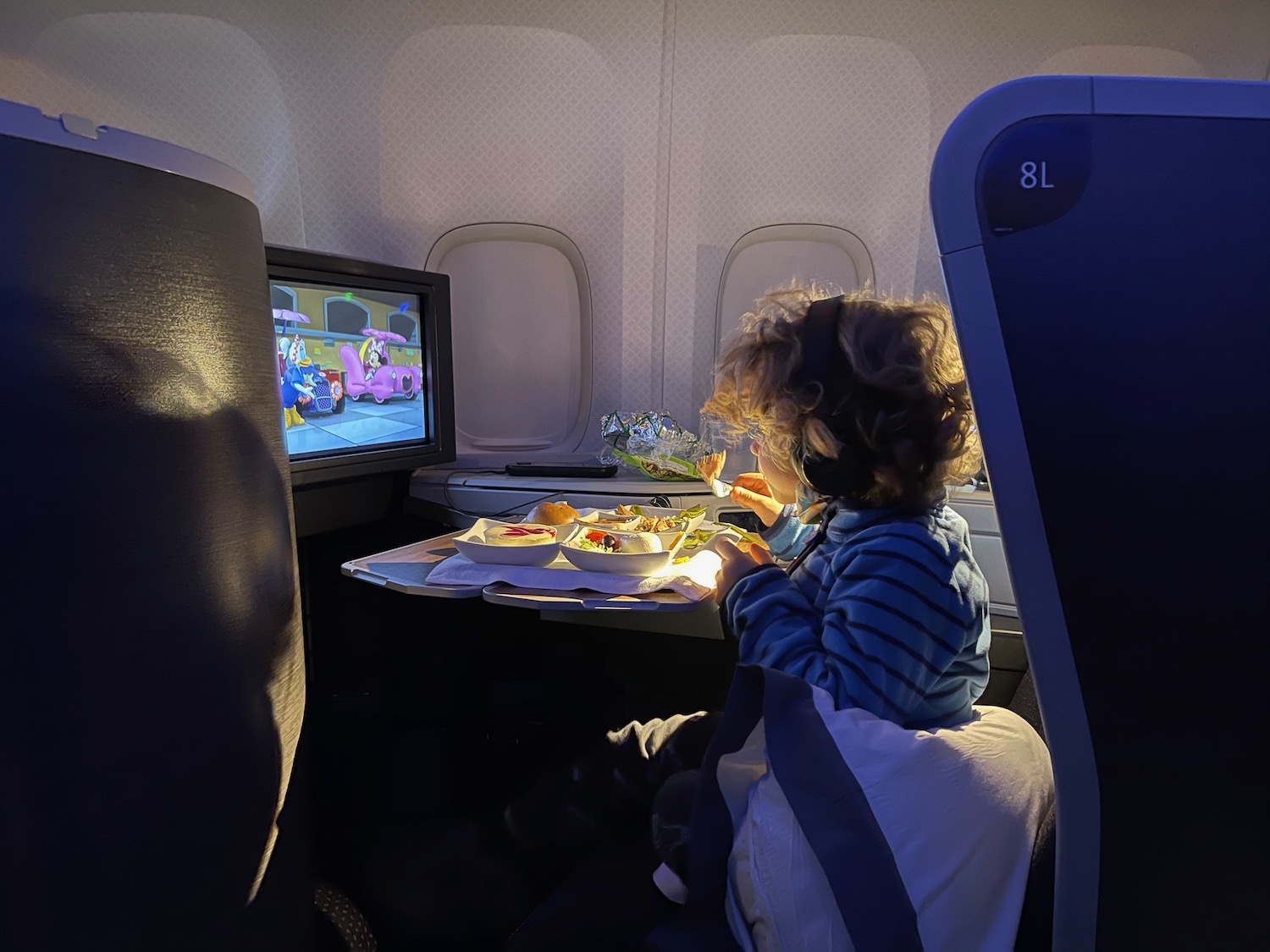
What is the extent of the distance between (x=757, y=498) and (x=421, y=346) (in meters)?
1.14

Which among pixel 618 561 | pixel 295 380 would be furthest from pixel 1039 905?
pixel 295 380

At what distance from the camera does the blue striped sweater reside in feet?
3.23

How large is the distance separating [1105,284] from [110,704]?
3.21 ft

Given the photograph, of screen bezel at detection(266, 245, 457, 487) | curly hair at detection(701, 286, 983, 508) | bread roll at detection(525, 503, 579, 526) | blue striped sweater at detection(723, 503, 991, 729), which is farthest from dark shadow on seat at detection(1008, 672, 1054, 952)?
screen bezel at detection(266, 245, 457, 487)

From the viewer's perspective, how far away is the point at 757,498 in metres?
1.61

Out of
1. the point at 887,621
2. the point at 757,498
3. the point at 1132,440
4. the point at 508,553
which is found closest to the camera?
the point at 1132,440

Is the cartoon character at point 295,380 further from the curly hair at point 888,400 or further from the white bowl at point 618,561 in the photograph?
the curly hair at point 888,400

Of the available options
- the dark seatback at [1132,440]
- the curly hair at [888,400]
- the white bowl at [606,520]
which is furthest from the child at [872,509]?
the white bowl at [606,520]

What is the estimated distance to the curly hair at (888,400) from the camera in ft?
3.51

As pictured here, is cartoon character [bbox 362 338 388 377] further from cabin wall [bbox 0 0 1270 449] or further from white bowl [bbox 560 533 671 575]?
white bowl [bbox 560 533 671 575]

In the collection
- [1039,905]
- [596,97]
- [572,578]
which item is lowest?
[1039,905]

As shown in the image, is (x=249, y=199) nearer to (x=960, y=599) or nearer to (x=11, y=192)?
(x=11, y=192)

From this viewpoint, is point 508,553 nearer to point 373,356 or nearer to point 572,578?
point 572,578

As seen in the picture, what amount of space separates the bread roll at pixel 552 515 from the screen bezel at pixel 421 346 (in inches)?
22.5
